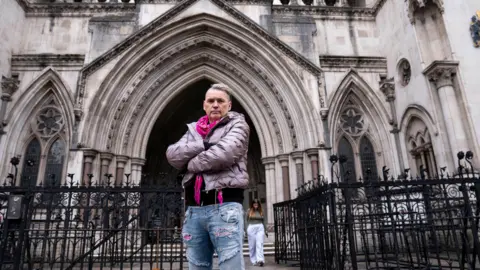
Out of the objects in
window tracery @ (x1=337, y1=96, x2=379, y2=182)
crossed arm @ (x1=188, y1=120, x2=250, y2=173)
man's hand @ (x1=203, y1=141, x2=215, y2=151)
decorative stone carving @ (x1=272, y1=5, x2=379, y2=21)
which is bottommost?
crossed arm @ (x1=188, y1=120, x2=250, y2=173)

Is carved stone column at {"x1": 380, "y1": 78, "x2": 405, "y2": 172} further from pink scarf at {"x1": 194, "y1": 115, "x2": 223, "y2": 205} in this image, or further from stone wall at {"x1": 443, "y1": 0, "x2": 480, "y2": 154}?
pink scarf at {"x1": 194, "y1": 115, "x2": 223, "y2": 205}

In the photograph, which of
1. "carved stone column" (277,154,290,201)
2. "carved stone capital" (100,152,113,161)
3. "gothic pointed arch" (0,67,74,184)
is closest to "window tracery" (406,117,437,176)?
"carved stone column" (277,154,290,201)

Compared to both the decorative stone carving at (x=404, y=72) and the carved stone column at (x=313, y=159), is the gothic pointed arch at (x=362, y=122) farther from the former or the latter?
the carved stone column at (x=313, y=159)

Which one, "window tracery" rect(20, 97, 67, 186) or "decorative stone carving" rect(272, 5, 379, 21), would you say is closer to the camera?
"window tracery" rect(20, 97, 67, 186)

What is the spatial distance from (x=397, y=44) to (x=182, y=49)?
29.2ft

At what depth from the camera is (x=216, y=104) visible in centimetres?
269

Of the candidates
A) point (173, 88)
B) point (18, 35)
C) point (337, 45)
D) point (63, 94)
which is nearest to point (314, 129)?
point (337, 45)

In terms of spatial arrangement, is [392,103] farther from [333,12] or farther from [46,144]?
[46,144]

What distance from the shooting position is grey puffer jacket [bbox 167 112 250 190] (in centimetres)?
239

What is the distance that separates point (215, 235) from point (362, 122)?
43.8 feet

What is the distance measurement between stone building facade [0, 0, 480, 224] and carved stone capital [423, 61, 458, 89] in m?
0.08

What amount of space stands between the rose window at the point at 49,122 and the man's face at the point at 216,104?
13.0m

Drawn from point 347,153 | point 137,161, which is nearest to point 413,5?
point 347,153

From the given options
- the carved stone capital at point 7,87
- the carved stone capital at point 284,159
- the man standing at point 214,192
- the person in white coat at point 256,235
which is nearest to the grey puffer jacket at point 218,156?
the man standing at point 214,192
